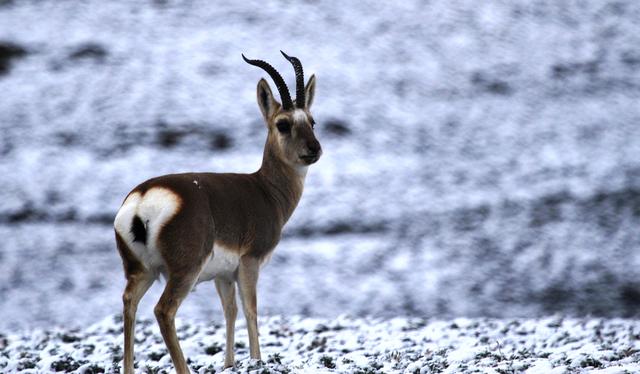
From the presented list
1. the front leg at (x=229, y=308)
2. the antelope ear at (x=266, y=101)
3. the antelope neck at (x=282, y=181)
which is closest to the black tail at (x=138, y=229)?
the front leg at (x=229, y=308)

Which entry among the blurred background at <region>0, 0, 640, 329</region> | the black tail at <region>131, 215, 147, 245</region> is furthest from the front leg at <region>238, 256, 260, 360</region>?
the blurred background at <region>0, 0, 640, 329</region>

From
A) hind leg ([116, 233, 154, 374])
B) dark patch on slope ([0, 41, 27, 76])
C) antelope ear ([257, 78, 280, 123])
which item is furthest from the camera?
dark patch on slope ([0, 41, 27, 76])

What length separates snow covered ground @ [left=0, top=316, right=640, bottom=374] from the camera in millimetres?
8289

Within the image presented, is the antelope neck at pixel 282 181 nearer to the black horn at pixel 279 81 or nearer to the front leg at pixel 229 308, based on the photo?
the black horn at pixel 279 81

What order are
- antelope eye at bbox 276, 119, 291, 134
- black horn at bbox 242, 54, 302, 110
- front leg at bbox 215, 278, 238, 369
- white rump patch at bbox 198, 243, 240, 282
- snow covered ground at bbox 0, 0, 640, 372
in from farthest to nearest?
snow covered ground at bbox 0, 0, 640, 372 → antelope eye at bbox 276, 119, 291, 134 → black horn at bbox 242, 54, 302, 110 → front leg at bbox 215, 278, 238, 369 → white rump patch at bbox 198, 243, 240, 282

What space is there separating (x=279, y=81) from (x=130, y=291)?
105 inches

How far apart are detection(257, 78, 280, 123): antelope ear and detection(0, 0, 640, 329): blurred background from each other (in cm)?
598

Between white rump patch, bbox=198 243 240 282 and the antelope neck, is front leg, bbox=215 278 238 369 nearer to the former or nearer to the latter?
white rump patch, bbox=198 243 240 282

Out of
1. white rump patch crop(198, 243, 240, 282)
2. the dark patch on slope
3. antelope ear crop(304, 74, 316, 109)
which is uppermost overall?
the dark patch on slope

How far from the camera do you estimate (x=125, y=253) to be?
7.57 meters

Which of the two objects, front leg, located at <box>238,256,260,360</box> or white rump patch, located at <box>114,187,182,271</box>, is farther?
front leg, located at <box>238,256,260,360</box>

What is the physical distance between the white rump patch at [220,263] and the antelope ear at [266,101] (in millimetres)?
1915

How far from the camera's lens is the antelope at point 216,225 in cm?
739

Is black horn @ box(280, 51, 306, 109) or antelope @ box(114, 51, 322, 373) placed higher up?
black horn @ box(280, 51, 306, 109)
